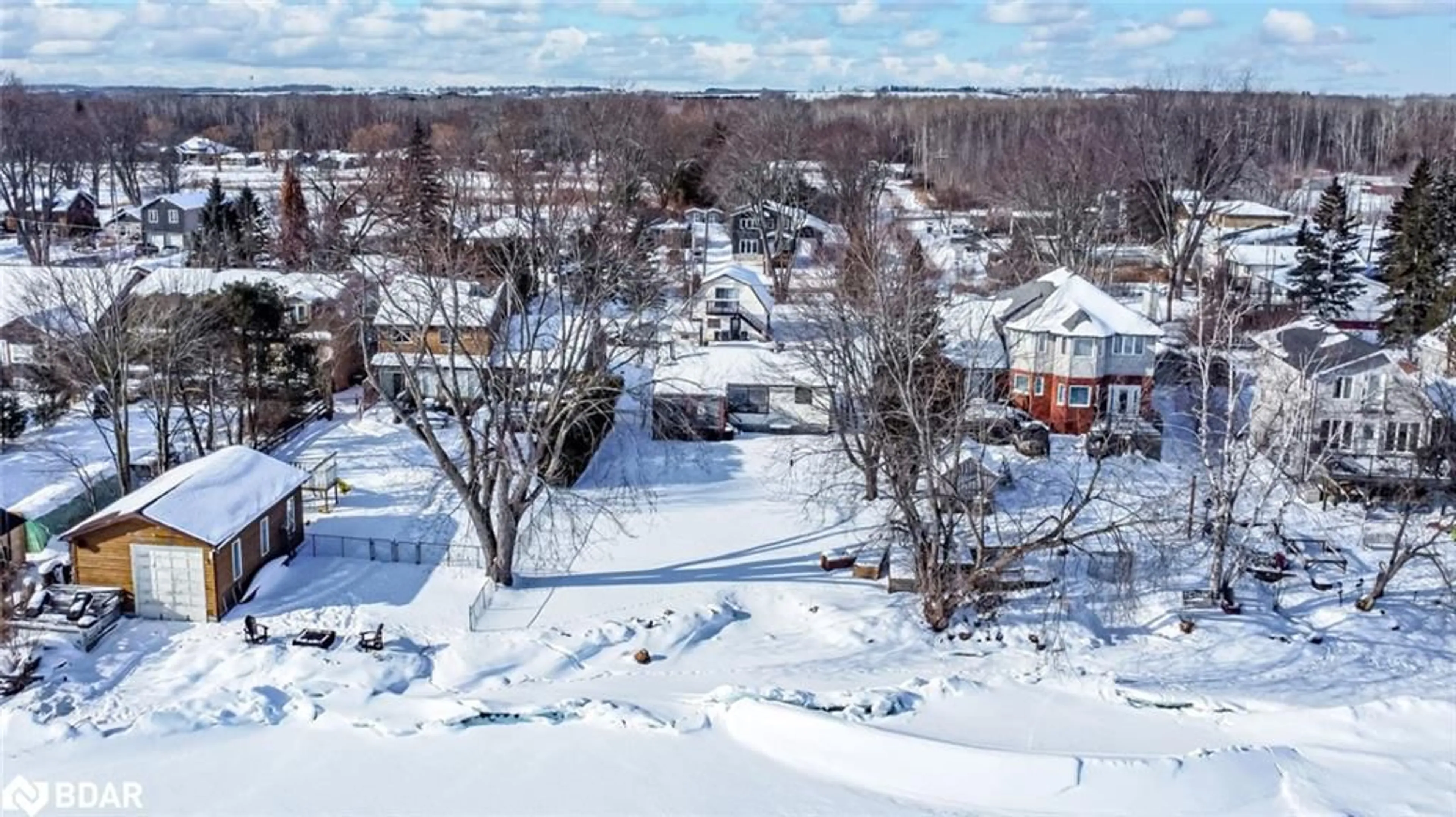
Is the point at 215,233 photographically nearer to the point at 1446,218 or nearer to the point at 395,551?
the point at 395,551

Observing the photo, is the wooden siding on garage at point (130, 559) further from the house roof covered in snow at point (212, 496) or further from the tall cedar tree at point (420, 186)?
the tall cedar tree at point (420, 186)

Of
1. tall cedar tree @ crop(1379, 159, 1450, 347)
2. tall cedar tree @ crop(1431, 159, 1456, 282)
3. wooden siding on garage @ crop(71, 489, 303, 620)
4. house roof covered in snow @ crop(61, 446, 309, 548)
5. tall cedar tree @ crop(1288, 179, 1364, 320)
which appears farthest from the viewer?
tall cedar tree @ crop(1288, 179, 1364, 320)

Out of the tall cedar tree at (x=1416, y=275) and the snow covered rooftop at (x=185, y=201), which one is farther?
the snow covered rooftop at (x=185, y=201)

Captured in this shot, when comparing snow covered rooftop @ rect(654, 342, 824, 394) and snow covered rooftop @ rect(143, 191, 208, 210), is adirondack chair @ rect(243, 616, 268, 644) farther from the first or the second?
snow covered rooftop @ rect(143, 191, 208, 210)

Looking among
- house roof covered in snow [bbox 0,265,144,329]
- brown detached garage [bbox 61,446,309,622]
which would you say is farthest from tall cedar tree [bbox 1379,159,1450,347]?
house roof covered in snow [bbox 0,265,144,329]

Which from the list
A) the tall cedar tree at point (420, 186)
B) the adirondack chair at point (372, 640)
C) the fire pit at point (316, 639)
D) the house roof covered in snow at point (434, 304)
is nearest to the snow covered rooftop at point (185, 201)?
the tall cedar tree at point (420, 186)

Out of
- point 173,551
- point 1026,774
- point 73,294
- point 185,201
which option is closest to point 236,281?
point 73,294
